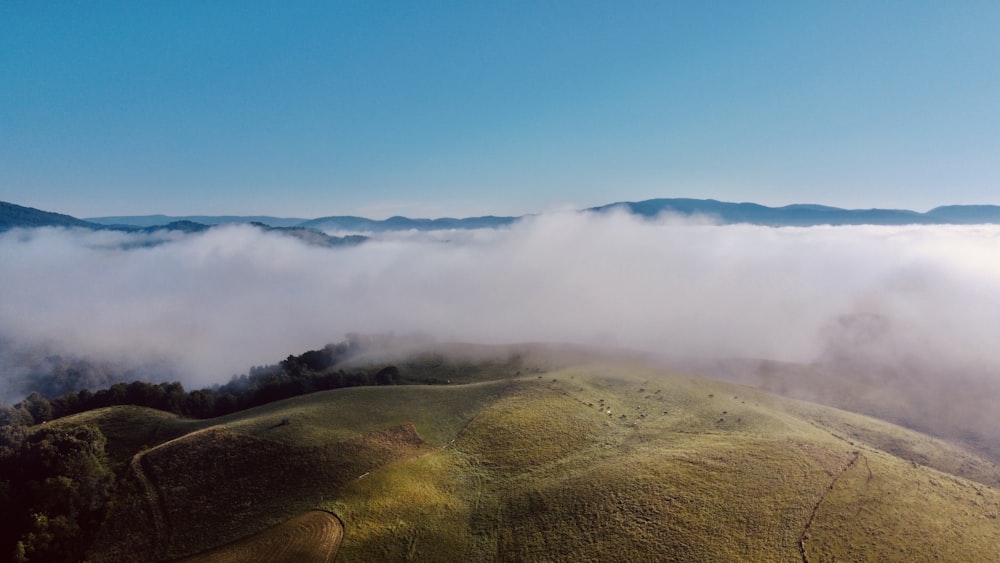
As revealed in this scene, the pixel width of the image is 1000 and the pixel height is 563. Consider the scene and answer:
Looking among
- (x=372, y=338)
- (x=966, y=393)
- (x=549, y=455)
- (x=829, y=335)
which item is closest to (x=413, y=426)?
(x=549, y=455)

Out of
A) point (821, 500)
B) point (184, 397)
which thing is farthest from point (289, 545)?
point (184, 397)

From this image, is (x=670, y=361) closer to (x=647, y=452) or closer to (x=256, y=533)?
(x=647, y=452)

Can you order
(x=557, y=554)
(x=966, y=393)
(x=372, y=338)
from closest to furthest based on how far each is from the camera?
(x=557, y=554) < (x=966, y=393) < (x=372, y=338)

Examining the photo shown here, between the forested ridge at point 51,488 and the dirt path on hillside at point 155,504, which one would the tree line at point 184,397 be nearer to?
the forested ridge at point 51,488

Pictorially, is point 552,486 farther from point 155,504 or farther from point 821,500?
point 155,504

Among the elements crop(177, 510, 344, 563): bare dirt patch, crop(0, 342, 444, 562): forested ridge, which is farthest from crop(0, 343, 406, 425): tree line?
crop(177, 510, 344, 563): bare dirt patch

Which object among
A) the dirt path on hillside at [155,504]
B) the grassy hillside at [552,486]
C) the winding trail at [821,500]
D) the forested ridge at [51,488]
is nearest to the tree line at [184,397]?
the forested ridge at [51,488]

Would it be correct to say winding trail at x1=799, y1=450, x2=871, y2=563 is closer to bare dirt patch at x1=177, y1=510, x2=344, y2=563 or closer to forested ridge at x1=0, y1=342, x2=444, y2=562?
bare dirt patch at x1=177, y1=510, x2=344, y2=563
